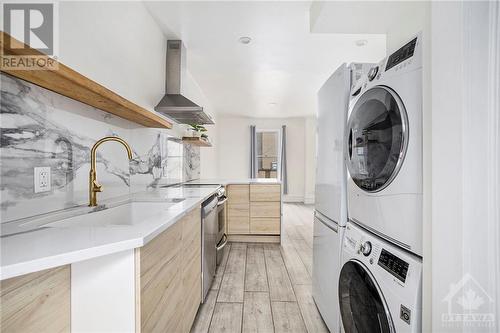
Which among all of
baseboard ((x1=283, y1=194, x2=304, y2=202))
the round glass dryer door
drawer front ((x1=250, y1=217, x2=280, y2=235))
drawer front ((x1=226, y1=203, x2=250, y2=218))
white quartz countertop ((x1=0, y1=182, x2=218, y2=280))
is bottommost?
baseboard ((x1=283, y1=194, x2=304, y2=202))

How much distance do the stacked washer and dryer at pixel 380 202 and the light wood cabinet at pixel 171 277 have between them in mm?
903

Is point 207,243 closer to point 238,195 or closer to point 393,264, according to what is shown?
point 393,264

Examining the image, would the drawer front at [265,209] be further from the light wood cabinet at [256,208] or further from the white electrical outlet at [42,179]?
the white electrical outlet at [42,179]

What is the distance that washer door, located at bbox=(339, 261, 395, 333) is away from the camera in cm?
99

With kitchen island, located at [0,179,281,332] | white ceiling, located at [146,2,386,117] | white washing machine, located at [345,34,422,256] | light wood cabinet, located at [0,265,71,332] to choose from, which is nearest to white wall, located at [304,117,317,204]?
white ceiling, located at [146,2,386,117]

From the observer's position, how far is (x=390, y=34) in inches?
72.1

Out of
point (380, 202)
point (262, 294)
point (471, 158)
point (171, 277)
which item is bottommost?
point (262, 294)

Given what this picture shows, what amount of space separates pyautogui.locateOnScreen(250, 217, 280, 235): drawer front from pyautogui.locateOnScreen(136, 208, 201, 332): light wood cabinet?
1804 mm

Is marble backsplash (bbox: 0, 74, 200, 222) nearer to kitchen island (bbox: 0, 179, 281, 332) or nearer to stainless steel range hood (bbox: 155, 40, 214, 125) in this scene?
kitchen island (bbox: 0, 179, 281, 332)

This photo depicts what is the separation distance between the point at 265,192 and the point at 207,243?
166cm

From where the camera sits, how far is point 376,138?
43.5 inches

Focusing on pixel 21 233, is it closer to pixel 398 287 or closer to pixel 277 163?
pixel 398 287

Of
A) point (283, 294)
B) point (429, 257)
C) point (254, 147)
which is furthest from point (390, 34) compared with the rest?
point (254, 147)

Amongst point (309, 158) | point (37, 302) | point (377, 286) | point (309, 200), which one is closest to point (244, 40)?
point (377, 286)
